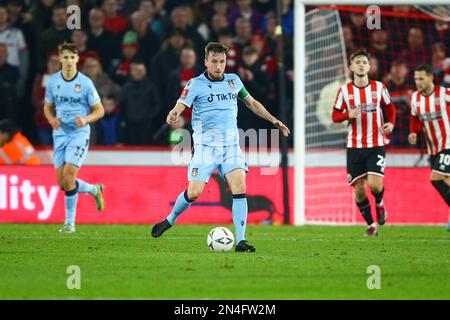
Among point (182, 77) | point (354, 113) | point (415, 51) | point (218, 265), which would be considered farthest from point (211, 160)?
point (415, 51)

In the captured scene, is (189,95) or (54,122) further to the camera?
(54,122)

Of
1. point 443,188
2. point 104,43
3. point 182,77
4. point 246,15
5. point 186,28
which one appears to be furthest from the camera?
point 246,15

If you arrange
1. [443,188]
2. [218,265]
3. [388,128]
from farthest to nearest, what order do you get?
[443,188]
[388,128]
[218,265]

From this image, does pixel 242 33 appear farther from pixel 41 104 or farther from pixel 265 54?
pixel 41 104

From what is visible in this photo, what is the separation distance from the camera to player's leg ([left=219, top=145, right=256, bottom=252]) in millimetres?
11219

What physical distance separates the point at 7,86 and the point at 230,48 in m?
3.85

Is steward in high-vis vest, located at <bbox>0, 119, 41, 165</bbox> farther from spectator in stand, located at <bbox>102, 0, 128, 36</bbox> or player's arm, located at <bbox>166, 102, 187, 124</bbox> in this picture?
player's arm, located at <bbox>166, 102, 187, 124</bbox>

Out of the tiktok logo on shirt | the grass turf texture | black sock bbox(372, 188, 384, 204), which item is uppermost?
the tiktok logo on shirt

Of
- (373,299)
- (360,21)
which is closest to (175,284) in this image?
(373,299)

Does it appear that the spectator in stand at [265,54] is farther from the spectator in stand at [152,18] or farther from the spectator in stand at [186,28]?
the spectator in stand at [152,18]

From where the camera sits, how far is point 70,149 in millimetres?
14445

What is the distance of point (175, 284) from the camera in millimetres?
8656

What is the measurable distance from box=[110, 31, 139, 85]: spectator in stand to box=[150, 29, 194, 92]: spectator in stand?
1.36 ft

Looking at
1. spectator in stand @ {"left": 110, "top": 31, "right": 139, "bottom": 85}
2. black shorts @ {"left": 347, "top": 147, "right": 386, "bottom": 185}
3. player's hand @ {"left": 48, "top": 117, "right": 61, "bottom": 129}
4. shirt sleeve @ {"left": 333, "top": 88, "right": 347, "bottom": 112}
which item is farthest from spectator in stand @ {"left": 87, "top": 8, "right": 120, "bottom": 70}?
black shorts @ {"left": 347, "top": 147, "right": 386, "bottom": 185}
